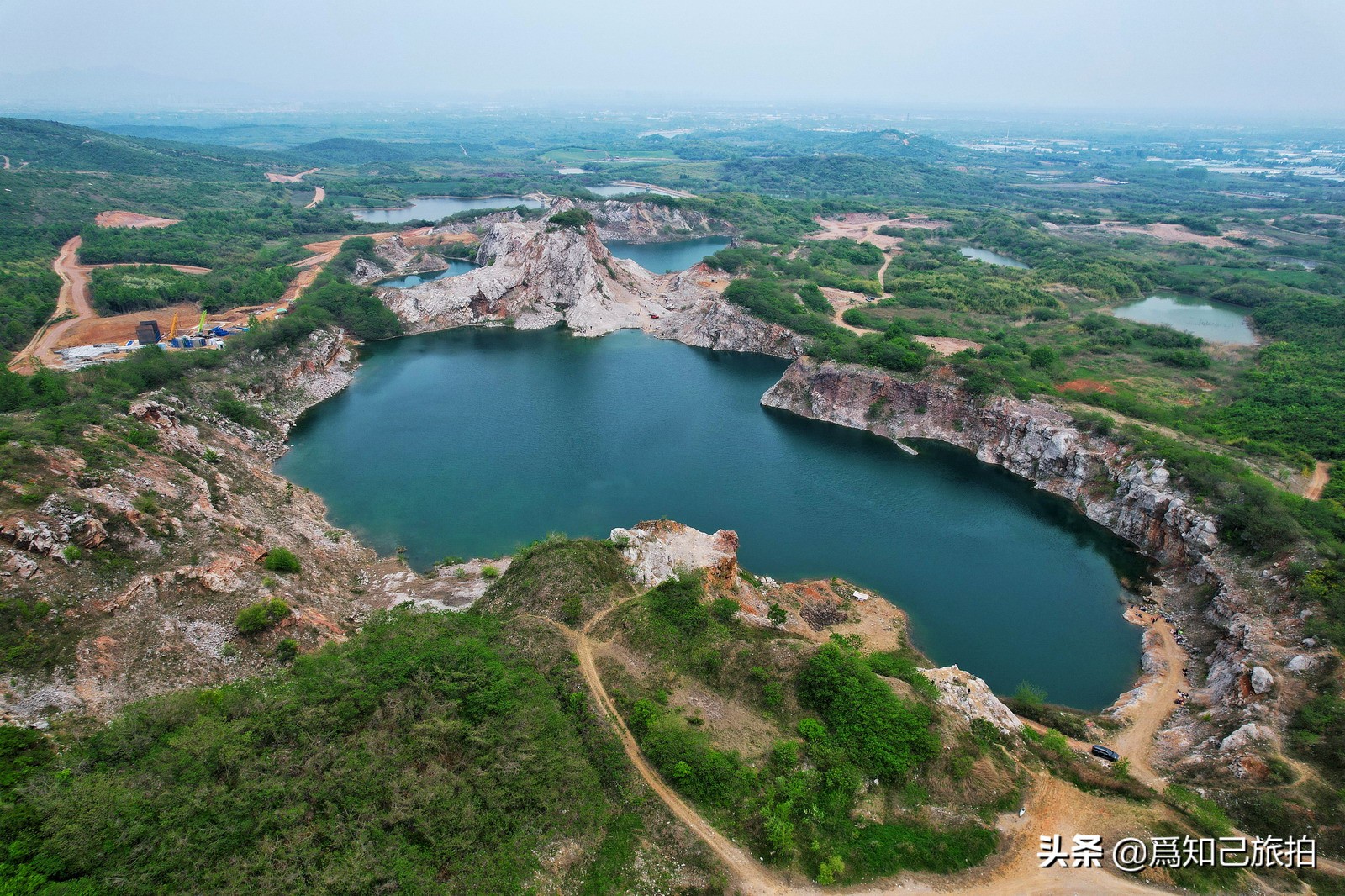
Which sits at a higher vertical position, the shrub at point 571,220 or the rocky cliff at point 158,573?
the shrub at point 571,220

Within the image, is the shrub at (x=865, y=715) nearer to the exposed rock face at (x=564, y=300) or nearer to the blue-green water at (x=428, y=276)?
the exposed rock face at (x=564, y=300)

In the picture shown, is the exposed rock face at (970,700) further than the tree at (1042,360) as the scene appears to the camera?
No

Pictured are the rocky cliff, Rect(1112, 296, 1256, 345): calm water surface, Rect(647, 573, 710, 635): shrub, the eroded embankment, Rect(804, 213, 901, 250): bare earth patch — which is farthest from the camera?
Rect(804, 213, 901, 250): bare earth patch

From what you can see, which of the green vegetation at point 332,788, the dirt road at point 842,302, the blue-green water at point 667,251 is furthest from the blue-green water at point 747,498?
the blue-green water at point 667,251

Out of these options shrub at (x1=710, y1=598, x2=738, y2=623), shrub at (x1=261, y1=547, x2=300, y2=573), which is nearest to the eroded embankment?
shrub at (x1=710, y1=598, x2=738, y2=623)

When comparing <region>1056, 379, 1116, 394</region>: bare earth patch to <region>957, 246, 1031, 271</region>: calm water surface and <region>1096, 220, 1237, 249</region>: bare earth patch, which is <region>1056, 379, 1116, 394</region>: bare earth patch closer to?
Result: <region>957, 246, 1031, 271</region>: calm water surface
